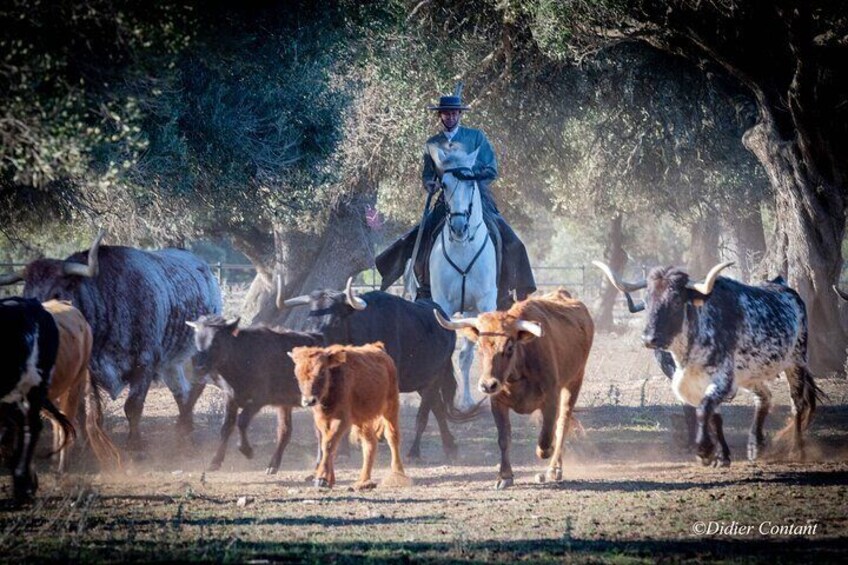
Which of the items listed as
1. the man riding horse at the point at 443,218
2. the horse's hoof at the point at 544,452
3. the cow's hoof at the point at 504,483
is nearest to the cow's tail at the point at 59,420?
the cow's hoof at the point at 504,483

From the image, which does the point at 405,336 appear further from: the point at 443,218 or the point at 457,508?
the point at 457,508

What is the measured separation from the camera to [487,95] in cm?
1919

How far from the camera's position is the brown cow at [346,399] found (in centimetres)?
966

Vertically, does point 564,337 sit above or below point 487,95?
below

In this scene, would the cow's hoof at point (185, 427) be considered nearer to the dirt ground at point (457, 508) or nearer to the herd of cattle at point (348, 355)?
the herd of cattle at point (348, 355)

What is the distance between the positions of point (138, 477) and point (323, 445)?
1.94 metres

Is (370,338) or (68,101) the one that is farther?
(370,338)

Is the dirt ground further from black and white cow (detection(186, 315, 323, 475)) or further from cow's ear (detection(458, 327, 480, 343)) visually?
cow's ear (detection(458, 327, 480, 343))

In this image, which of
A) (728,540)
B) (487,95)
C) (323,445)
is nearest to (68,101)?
(323,445)

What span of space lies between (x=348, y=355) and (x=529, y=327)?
1595 mm

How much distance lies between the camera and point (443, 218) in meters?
13.9

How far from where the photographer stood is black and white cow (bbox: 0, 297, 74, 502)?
338 inches

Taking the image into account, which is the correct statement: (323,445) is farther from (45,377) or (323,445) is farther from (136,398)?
(136,398)

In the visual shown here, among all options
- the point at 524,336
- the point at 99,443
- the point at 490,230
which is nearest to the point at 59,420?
the point at 99,443
